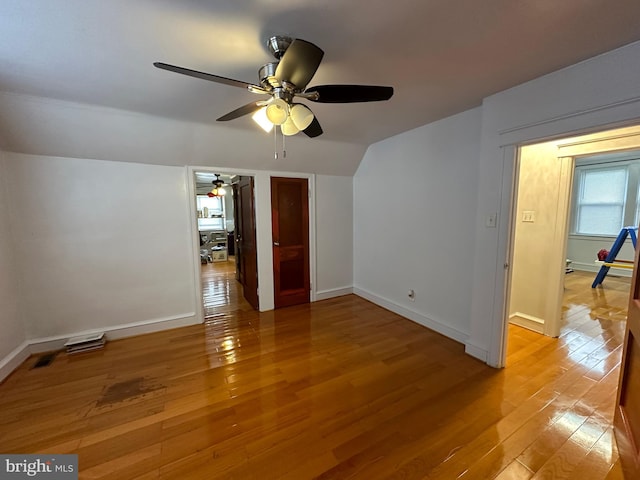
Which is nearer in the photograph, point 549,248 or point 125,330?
point 549,248

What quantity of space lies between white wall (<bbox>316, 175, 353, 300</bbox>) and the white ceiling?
2.12m

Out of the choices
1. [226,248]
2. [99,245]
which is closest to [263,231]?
[99,245]

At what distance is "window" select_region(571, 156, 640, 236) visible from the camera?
17.2 feet

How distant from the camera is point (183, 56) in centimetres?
162

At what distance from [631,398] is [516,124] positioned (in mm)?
1962

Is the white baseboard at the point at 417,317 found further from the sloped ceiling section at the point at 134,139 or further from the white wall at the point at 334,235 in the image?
the sloped ceiling section at the point at 134,139

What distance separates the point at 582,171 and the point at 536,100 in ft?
19.8

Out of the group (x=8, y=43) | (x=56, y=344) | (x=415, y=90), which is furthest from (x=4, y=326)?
(x=415, y=90)

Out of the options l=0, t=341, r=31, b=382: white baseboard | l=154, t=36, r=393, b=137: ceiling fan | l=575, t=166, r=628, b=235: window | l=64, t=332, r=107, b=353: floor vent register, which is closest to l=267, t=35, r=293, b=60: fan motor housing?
l=154, t=36, r=393, b=137: ceiling fan

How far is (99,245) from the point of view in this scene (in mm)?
2891

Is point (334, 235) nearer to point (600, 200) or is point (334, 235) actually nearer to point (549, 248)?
point (549, 248)

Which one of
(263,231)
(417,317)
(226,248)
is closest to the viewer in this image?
(417,317)

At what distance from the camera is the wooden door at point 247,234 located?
12.5 feet

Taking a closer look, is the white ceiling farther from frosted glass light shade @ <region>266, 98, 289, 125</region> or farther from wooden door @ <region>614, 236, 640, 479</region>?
wooden door @ <region>614, 236, 640, 479</region>
